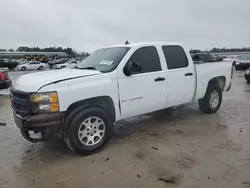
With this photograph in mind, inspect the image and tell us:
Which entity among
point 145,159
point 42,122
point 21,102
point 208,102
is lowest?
point 145,159

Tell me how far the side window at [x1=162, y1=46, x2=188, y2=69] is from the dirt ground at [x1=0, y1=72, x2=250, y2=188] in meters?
1.41

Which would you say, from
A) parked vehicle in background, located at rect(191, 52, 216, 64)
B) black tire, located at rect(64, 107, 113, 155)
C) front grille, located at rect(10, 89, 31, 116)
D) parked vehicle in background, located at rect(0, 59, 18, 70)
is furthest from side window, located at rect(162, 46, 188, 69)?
parked vehicle in background, located at rect(0, 59, 18, 70)

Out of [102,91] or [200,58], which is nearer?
[102,91]

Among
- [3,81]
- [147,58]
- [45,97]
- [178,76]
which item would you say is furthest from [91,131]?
[3,81]

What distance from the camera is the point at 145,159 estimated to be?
405 cm

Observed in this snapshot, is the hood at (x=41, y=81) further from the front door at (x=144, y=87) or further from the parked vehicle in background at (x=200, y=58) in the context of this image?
the parked vehicle in background at (x=200, y=58)

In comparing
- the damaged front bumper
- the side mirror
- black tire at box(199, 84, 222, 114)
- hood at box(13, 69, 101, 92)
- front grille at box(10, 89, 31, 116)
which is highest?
the side mirror

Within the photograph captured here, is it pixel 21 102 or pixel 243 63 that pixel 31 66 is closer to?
pixel 243 63

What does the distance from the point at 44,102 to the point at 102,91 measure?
3.26ft

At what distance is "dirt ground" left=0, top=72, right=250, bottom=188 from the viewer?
3398mm

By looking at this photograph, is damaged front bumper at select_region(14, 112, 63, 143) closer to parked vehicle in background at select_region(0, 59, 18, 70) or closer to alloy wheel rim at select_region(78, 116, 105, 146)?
alloy wheel rim at select_region(78, 116, 105, 146)

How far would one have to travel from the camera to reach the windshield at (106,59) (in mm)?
4738

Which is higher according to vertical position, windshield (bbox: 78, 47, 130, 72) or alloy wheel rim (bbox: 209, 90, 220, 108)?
windshield (bbox: 78, 47, 130, 72)

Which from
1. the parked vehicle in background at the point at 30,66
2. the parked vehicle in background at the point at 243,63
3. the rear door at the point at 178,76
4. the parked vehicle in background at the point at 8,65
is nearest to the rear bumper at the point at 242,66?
the parked vehicle in background at the point at 243,63
